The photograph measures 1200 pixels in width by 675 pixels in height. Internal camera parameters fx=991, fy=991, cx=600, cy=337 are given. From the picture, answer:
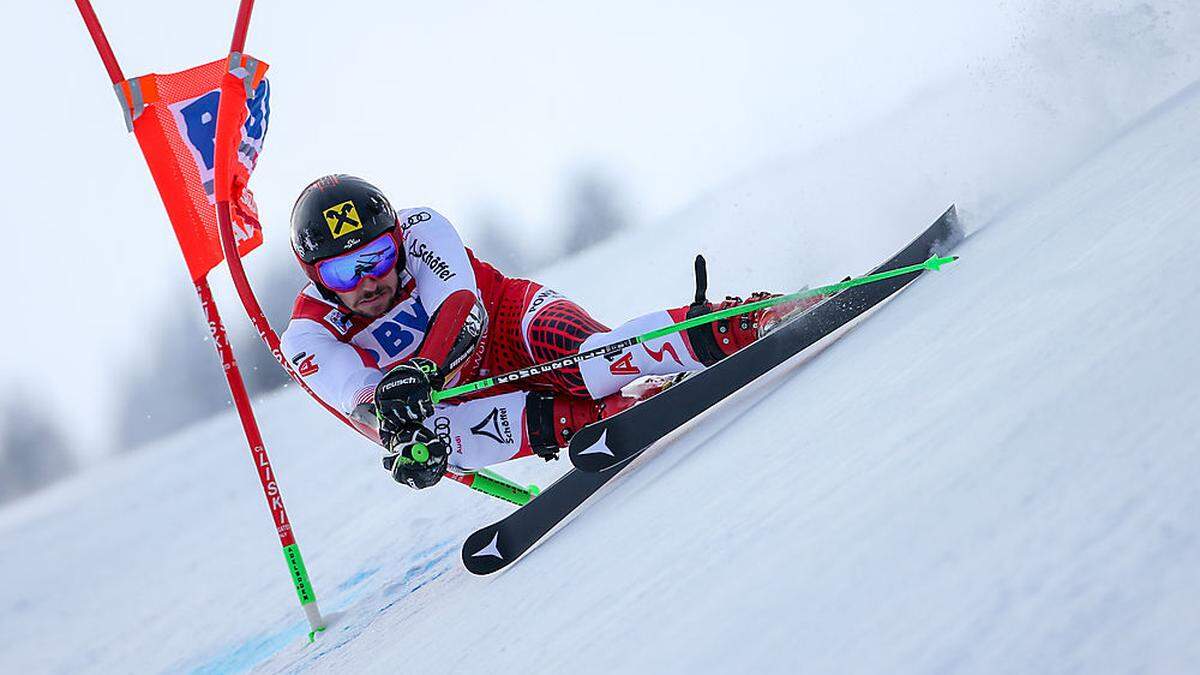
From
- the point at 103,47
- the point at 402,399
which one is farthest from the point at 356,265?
the point at 103,47

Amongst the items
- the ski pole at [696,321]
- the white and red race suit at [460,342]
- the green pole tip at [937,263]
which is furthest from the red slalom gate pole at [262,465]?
the green pole tip at [937,263]

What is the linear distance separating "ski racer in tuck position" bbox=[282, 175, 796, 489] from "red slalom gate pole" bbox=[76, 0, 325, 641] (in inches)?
32.4

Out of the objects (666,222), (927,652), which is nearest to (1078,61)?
(927,652)

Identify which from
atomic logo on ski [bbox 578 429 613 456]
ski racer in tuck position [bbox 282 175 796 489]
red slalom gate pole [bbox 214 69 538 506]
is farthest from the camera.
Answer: red slalom gate pole [bbox 214 69 538 506]

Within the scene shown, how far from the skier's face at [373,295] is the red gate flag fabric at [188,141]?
1137mm

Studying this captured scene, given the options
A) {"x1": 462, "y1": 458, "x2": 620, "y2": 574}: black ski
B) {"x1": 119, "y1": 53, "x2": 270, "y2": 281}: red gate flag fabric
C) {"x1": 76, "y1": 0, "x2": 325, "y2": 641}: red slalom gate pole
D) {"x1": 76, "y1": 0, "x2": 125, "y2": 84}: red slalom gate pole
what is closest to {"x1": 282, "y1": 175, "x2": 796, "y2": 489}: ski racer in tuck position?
{"x1": 462, "y1": 458, "x2": 620, "y2": 574}: black ski

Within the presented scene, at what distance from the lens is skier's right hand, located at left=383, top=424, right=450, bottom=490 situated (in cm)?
291

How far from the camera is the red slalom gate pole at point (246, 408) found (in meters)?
3.83

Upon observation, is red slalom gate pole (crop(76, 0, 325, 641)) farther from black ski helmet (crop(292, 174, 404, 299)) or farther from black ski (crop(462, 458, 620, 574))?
black ski (crop(462, 458, 620, 574))

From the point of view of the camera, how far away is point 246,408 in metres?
4.04

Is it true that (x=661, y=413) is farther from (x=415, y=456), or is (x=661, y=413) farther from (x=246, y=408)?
(x=246, y=408)

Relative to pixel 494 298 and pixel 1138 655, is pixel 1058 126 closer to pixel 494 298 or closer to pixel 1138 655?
pixel 494 298

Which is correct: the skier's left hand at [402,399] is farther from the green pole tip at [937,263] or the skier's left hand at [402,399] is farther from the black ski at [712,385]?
the green pole tip at [937,263]

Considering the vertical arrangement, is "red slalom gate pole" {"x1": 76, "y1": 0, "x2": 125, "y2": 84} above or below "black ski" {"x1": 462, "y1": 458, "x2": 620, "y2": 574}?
above
